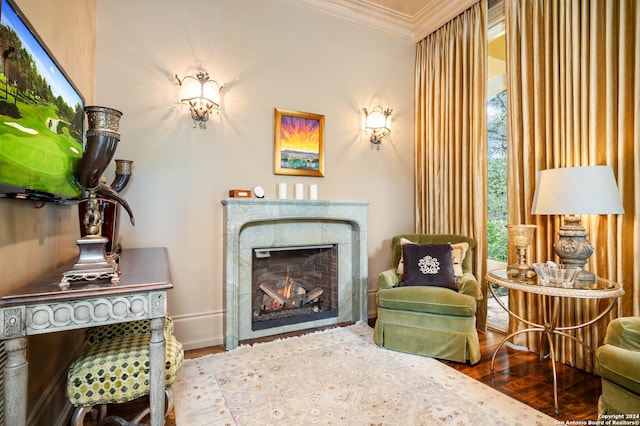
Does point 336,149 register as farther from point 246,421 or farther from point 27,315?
point 27,315

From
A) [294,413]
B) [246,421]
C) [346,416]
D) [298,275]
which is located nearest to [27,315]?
[246,421]

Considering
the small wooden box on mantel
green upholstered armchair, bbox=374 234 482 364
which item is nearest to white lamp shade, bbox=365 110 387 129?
the small wooden box on mantel

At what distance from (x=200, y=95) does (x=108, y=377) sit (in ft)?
7.28

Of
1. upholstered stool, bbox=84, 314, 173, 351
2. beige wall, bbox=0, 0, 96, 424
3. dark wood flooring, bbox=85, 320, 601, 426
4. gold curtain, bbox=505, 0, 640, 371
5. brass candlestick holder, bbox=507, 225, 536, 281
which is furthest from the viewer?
brass candlestick holder, bbox=507, 225, 536, 281

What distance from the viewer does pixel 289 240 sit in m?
3.24

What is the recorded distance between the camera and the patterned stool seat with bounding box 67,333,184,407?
1.32 meters

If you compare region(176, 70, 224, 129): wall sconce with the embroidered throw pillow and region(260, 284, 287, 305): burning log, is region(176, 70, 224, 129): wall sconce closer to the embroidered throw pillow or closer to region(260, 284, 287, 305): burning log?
region(260, 284, 287, 305): burning log

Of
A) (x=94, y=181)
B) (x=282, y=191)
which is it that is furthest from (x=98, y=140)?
(x=282, y=191)

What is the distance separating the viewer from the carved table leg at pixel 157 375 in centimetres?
132

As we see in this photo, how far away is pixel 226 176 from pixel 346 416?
216cm

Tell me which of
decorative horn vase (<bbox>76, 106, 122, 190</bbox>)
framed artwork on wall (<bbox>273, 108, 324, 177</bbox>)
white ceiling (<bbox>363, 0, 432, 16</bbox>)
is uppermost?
white ceiling (<bbox>363, 0, 432, 16</bbox>)

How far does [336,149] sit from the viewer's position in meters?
Result: 3.56

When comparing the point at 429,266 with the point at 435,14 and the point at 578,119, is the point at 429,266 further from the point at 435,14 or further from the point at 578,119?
the point at 435,14

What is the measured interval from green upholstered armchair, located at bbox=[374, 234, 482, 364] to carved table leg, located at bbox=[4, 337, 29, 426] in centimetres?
223
